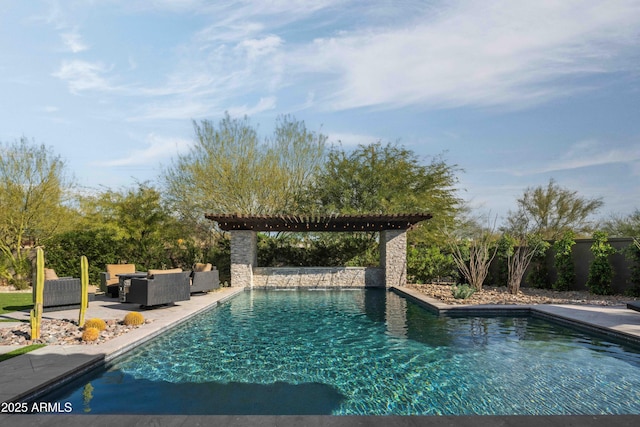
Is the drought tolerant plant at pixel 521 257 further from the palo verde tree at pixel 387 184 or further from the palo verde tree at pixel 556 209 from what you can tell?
the palo verde tree at pixel 556 209

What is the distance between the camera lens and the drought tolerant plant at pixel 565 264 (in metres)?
13.7

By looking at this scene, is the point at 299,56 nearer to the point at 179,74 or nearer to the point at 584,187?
the point at 179,74

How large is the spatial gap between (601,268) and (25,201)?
2132cm

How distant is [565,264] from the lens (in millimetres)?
13812

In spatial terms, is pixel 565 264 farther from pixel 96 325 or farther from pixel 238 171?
pixel 96 325

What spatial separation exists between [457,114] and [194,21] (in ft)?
33.8

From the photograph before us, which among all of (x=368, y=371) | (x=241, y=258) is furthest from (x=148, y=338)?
(x=241, y=258)

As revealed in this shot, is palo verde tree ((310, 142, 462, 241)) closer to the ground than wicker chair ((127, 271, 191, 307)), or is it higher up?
higher up

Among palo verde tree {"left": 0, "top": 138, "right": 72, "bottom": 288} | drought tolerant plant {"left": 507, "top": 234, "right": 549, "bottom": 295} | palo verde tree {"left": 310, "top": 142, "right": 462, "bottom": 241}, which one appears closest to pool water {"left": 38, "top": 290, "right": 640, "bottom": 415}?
drought tolerant plant {"left": 507, "top": 234, "right": 549, "bottom": 295}

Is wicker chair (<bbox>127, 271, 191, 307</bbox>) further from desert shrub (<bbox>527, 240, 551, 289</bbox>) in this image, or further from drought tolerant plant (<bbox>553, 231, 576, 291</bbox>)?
desert shrub (<bbox>527, 240, 551, 289</bbox>)

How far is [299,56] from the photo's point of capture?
41.9ft

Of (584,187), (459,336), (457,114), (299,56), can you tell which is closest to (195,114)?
(299,56)

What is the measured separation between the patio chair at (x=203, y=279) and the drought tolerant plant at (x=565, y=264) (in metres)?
11.9

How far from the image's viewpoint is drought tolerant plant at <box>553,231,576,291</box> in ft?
45.0
